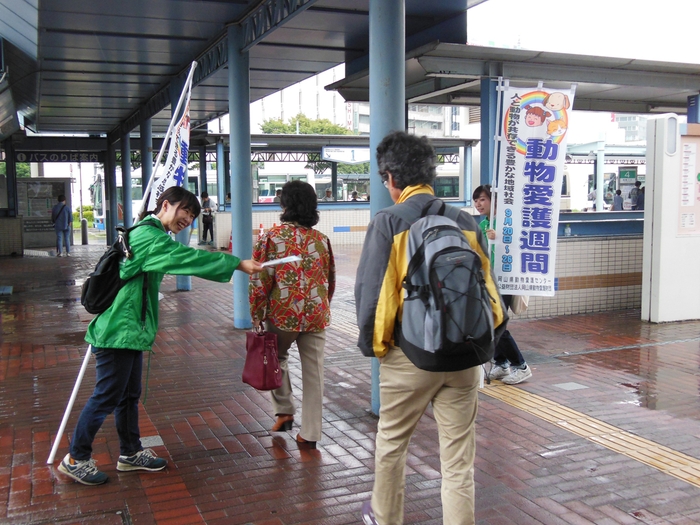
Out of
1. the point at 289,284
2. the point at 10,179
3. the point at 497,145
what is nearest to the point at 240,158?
the point at 497,145

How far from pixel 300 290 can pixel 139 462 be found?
55.7 inches

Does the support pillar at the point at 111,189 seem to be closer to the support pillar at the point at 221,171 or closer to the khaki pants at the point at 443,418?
the support pillar at the point at 221,171

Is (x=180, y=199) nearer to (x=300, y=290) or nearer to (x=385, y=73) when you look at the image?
(x=300, y=290)

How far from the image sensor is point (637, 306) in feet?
31.6

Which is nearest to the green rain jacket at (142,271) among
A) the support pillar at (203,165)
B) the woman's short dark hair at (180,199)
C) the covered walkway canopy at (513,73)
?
the woman's short dark hair at (180,199)

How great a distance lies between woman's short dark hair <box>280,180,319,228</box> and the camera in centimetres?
435

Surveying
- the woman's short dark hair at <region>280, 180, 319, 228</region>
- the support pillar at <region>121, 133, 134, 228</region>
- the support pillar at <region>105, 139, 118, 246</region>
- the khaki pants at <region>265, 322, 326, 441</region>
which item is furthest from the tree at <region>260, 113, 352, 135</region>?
the khaki pants at <region>265, 322, 326, 441</region>

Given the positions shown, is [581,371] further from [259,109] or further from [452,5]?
[259,109]

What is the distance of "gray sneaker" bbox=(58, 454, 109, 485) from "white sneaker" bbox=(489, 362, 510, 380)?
343 cm

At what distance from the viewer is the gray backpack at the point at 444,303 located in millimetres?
2607

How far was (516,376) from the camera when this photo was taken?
5988mm

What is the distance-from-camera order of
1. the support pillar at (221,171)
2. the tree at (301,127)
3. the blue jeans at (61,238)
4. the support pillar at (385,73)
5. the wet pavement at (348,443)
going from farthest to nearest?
the tree at (301,127) < the support pillar at (221,171) < the blue jeans at (61,238) < the support pillar at (385,73) < the wet pavement at (348,443)

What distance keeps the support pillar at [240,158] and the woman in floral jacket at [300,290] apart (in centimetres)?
416

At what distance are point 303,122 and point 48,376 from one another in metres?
55.6
